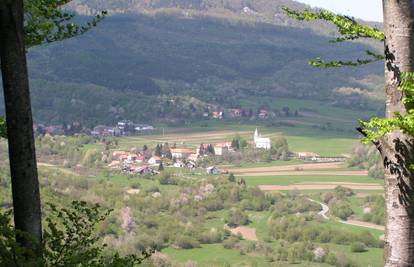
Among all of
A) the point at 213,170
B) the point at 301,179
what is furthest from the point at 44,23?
the point at 213,170

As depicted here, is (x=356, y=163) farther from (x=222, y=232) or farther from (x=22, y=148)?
(x=22, y=148)

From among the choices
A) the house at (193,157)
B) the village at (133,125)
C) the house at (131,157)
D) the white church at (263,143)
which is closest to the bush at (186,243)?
the house at (131,157)

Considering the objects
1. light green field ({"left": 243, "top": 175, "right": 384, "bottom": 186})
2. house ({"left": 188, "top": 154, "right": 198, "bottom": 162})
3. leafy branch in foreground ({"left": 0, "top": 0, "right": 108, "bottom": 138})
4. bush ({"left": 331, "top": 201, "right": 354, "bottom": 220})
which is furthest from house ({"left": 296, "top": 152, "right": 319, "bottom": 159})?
leafy branch in foreground ({"left": 0, "top": 0, "right": 108, "bottom": 138})

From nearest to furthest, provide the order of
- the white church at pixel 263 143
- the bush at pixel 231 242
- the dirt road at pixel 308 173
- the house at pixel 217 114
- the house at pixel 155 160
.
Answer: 1. the bush at pixel 231 242
2. the dirt road at pixel 308 173
3. the house at pixel 155 160
4. the white church at pixel 263 143
5. the house at pixel 217 114

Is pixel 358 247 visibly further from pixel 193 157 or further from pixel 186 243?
pixel 193 157

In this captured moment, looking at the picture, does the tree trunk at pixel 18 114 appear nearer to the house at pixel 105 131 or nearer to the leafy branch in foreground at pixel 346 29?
the leafy branch in foreground at pixel 346 29

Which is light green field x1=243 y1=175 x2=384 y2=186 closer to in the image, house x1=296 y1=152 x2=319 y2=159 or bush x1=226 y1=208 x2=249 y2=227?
house x1=296 y1=152 x2=319 y2=159
